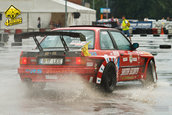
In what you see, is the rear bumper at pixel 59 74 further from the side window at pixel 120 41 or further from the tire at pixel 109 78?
the side window at pixel 120 41

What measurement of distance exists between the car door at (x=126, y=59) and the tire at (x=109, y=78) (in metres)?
0.48

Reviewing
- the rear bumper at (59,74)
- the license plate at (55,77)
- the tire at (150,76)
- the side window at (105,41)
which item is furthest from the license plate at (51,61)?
the tire at (150,76)

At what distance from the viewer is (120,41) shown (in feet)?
39.3

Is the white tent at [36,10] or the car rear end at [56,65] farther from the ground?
the white tent at [36,10]

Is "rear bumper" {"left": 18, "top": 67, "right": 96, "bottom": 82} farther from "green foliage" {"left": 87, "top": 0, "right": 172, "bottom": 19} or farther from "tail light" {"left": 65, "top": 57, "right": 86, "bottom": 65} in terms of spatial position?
"green foliage" {"left": 87, "top": 0, "right": 172, "bottom": 19}

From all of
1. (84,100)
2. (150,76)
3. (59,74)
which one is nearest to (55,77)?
(59,74)

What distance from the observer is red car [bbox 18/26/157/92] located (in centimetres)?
1030

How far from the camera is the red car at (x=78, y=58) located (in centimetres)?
1030

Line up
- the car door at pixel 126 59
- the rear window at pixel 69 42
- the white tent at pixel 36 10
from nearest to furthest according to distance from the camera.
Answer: the rear window at pixel 69 42 → the car door at pixel 126 59 → the white tent at pixel 36 10

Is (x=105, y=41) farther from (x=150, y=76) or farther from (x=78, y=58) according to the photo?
(x=150, y=76)

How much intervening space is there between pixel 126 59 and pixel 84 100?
81.3 inches

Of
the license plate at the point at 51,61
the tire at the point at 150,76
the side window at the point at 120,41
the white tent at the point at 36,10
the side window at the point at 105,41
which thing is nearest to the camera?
the license plate at the point at 51,61

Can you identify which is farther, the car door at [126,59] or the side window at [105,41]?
the car door at [126,59]

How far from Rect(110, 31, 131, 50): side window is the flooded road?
2.88 feet
